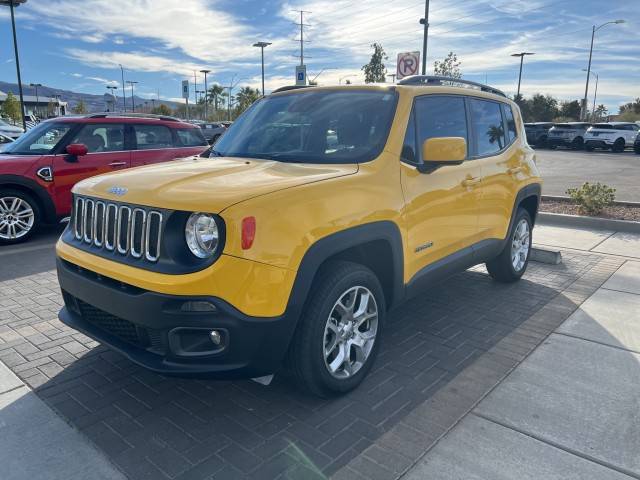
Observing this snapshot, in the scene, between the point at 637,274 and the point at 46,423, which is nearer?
the point at 46,423

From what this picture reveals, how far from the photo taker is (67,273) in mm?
3160

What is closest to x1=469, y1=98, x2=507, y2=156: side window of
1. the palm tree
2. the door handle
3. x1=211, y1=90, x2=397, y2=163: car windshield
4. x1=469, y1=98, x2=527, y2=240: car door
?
x1=469, y1=98, x2=527, y2=240: car door

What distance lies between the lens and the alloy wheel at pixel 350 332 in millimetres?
3111

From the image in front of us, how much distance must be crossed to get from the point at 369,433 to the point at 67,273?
205cm

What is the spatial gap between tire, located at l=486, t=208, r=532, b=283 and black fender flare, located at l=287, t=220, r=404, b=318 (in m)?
2.21

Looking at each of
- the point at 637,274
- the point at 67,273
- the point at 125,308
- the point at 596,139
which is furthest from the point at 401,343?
the point at 596,139

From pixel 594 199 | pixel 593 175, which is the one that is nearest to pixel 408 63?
pixel 594 199

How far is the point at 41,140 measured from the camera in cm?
755

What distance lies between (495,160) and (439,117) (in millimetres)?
1005

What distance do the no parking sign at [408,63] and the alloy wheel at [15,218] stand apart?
916 cm

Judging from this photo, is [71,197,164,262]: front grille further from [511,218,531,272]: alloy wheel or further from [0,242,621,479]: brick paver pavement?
[511,218,531,272]: alloy wheel

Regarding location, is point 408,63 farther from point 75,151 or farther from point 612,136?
point 612,136

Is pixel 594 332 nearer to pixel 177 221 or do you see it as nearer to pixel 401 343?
pixel 401 343

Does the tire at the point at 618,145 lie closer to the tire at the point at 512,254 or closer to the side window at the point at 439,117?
the tire at the point at 512,254
